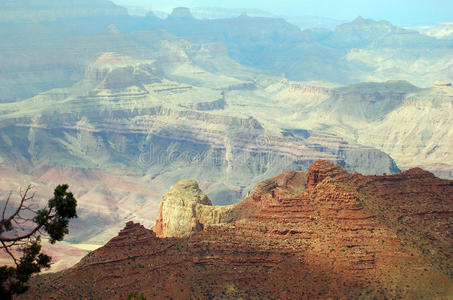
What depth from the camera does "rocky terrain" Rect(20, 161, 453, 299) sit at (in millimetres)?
56125

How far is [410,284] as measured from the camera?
55.5m

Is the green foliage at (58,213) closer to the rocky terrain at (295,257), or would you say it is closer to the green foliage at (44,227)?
the green foliage at (44,227)

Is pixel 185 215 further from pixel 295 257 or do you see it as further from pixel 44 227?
pixel 44 227

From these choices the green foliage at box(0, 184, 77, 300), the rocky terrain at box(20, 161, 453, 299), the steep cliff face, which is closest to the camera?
the green foliage at box(0, 184, 77, 300)

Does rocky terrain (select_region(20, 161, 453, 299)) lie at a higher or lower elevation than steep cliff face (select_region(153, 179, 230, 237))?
higher

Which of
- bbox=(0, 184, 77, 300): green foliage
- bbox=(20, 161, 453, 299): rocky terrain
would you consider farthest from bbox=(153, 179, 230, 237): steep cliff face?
bbox=(0, 184, 77, 300): green foliage

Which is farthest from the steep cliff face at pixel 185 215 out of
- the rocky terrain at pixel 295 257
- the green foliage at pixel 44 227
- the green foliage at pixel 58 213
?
the green foliage at pixel 58 213

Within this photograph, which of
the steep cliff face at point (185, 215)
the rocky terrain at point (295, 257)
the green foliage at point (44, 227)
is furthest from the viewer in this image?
the steep cliff face at point (185, 215)

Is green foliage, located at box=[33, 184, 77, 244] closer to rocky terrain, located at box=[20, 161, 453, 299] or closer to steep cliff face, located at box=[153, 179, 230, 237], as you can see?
rocky terrain, located at box=[20, 161, 453, 299]

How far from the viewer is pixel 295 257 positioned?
59.7 meters

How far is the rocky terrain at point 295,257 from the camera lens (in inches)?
2210

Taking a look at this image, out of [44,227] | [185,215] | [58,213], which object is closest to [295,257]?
[58,213]

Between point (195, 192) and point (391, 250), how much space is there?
3954cm

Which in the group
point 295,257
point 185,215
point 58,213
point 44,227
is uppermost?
point 58,213
